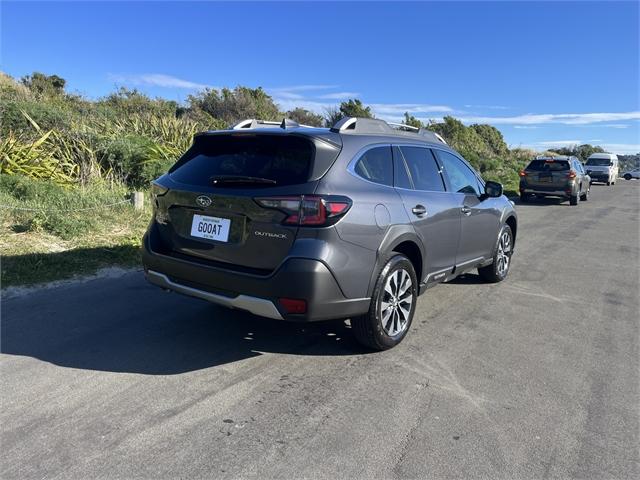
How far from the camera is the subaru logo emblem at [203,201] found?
3.87 meters

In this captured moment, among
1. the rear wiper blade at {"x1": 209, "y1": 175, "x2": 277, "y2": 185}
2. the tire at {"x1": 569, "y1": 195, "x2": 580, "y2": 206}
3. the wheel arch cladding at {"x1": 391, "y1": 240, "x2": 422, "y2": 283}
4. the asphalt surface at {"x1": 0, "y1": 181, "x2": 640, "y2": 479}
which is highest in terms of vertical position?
the tire at {"x1": 569, "y1": 195, "x2": 580, "y2": 206}

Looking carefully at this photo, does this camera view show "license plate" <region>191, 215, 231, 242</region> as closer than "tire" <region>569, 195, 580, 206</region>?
Yes

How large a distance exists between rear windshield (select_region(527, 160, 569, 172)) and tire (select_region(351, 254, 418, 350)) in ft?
50.2

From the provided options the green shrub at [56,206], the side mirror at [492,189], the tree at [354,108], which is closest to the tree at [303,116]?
the tree at [354,108]

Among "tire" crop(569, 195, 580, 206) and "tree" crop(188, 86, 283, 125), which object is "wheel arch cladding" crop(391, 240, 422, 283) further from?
"tree" crop(188, 86, 283, 125)

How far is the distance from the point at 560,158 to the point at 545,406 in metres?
16.6

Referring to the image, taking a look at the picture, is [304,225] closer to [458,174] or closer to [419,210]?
[419,210]

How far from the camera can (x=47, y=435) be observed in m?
2.86

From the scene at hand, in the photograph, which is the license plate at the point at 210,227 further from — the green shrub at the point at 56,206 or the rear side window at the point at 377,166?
the green shrub at the point at 56,206

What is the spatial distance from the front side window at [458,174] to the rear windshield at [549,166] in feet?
43.5

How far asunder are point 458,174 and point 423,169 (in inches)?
34.1

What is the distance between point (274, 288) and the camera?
11.6 ft

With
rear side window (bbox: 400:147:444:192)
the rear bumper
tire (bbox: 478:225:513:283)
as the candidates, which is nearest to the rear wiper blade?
the rear bumper

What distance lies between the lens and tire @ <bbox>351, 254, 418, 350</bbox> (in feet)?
13.1
